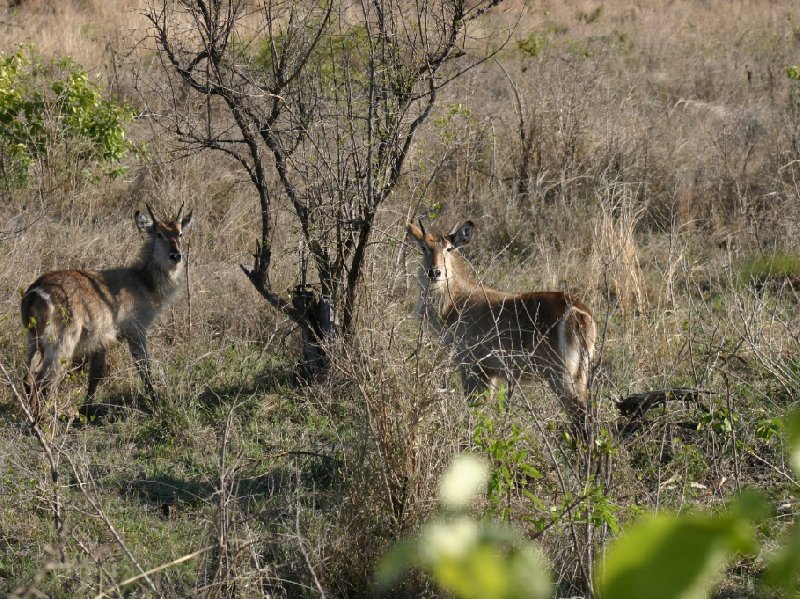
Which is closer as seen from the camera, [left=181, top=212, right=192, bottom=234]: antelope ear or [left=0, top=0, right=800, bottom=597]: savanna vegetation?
[left=0, top=0, right=800, bottom=597]: savanna vegetation

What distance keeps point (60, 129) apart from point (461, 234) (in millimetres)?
4640

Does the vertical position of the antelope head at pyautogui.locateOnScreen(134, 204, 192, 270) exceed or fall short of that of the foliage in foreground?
it falls short

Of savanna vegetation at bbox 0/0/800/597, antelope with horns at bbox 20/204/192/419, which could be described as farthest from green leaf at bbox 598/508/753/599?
antelope with horns at bbox 20/204/192/419

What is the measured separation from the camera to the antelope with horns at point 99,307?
6523 mm

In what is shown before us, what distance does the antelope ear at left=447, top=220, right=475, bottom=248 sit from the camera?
23.2 feet

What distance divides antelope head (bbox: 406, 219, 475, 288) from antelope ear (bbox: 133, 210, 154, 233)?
7.49 feet

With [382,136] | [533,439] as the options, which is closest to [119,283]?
[382,136]

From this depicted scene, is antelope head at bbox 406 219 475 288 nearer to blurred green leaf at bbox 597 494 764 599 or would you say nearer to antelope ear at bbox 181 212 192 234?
antelope ear at bbox 181 212 192 234

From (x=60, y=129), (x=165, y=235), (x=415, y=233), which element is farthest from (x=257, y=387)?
(x=60, y=129)

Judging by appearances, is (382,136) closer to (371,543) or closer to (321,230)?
(321,230)

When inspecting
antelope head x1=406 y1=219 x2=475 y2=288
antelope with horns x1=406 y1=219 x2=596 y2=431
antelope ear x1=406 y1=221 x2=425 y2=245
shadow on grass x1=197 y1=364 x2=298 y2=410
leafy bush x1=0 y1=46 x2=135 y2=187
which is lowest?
shadow on grass x1=197 y1=364 x2=298 y2=410

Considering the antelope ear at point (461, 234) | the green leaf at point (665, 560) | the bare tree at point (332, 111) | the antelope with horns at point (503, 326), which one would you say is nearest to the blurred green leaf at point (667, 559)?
the green leaf at point (665, 560)

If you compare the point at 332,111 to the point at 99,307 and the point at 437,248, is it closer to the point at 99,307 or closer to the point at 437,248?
the point at 437,248

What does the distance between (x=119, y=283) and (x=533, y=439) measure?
3962 millimetres
